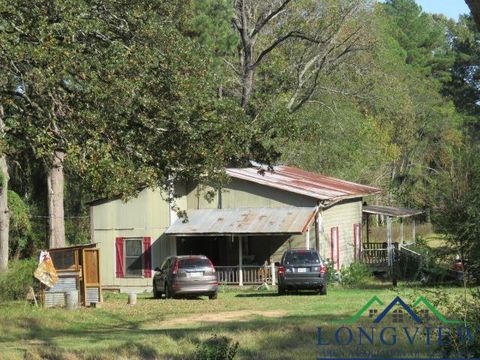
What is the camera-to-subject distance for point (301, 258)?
30.4m

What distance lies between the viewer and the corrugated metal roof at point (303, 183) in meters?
36.7

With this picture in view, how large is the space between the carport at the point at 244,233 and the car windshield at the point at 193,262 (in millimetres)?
4760

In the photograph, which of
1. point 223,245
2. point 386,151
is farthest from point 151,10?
point 386,151

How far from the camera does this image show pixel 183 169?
15.6 meters

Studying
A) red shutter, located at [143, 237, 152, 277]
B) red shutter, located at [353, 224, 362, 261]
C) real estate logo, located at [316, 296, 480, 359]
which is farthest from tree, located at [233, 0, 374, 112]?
real estate logo, located at [316, 296, 480, 359]

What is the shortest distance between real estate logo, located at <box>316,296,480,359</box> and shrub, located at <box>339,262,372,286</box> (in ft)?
58.8

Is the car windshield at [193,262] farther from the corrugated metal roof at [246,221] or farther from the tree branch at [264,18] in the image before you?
the tree branch at [264,18]

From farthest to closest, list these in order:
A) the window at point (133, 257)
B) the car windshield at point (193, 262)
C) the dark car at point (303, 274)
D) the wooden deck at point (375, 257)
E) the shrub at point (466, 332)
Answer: the wooden deck at point (375, 257), the window at point (133, 257), the car windshield at point (193, 262), the dark car at point (303, 274), the shrub at point (466, 332)

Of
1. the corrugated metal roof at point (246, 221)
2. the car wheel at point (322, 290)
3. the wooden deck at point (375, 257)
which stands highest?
the corrugated metal roof at point (246, 221)

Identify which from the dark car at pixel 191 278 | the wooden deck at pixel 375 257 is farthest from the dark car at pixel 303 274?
the wooden deck at pixel 375 257

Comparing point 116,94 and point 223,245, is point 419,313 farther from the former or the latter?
point 223,245

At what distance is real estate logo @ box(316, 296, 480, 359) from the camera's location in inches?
420

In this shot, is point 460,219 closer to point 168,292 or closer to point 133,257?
point 168,292

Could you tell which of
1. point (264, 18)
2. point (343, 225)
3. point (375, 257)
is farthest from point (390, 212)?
point (264, 18)
